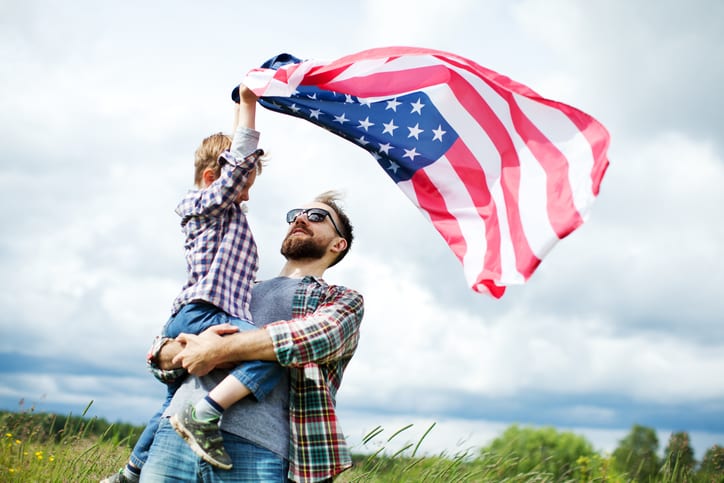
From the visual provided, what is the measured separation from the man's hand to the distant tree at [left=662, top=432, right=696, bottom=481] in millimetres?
5746

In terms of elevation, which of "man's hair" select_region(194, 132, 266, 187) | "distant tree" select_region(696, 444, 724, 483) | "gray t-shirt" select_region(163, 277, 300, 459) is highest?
"man's hair" select_region(194, 132, 266, 187)

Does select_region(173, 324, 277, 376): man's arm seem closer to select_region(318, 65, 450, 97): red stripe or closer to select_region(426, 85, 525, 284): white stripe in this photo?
select_region(426, 85, 525, 284): white stripe

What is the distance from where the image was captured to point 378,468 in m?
6.88

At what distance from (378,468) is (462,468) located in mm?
1321

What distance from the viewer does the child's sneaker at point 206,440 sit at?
3586mm

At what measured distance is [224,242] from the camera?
160 inches

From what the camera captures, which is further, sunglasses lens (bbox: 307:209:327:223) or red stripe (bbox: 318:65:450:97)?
red stripe (bbox: 318:65:450:97)

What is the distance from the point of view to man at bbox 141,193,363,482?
3676 millimetres

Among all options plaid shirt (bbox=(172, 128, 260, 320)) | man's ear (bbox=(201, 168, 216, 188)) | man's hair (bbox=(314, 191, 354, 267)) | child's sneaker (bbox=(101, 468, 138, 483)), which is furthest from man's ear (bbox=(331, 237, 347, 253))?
child's sneaker (bbox=(101, 468, 138, 483))

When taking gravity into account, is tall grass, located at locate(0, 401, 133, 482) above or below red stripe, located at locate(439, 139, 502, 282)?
below

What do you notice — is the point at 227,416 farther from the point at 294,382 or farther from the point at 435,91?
the point at 435,91

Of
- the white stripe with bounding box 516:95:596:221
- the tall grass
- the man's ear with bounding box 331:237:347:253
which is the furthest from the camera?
the tall grass

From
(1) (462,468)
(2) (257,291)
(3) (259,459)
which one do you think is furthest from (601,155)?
(1) (462,468)

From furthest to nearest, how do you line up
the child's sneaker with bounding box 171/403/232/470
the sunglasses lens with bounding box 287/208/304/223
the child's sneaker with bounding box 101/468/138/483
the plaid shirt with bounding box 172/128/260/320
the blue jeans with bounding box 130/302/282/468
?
the sunglasses lens with bounding box 287/208/304/223 < the child's sneaker with bounding box 101/468/138/483 < the plaid shirt with bounding box 172/128/260/320 < the blue jeans with bounding box 130/302/282/468 < the child's sneaker with bounding box 171/403/232/470
